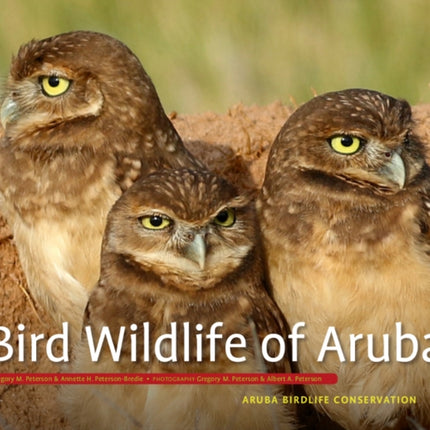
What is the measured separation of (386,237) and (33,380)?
67.8 inches

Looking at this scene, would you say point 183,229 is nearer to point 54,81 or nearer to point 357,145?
point 357,145

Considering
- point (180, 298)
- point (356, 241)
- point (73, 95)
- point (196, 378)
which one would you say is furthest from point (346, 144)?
point (73, 95)

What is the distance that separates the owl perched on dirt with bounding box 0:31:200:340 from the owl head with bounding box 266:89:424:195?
750mm

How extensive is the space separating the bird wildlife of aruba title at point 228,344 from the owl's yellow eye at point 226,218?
38 cm

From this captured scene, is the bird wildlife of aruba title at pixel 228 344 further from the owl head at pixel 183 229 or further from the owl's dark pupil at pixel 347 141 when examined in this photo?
the owl's dark pupil at pixel 347 141

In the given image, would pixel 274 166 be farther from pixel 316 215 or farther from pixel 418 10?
pixel 418 10

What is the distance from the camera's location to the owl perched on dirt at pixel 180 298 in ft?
14.4

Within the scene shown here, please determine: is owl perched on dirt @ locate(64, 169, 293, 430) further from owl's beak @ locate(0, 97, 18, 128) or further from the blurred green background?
the blurred green background

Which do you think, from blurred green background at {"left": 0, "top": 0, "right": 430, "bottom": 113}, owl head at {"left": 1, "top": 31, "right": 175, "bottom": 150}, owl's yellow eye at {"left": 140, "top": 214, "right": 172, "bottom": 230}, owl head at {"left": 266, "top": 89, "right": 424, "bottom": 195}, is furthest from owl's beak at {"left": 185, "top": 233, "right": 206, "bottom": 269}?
blurred green background at {"left": 0, "top": 0, "right": 430, "bottom": 113}

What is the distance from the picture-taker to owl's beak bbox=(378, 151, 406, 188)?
459 centimetres

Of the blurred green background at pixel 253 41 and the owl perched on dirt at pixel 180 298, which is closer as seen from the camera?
the owl perched on dirt at pixel 180 298

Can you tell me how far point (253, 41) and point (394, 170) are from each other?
3.62m

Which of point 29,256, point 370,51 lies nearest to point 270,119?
point 370,51

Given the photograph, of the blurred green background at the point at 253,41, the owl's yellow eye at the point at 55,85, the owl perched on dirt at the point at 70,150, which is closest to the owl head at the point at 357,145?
the owl perched on dirt at the point at 70,150
